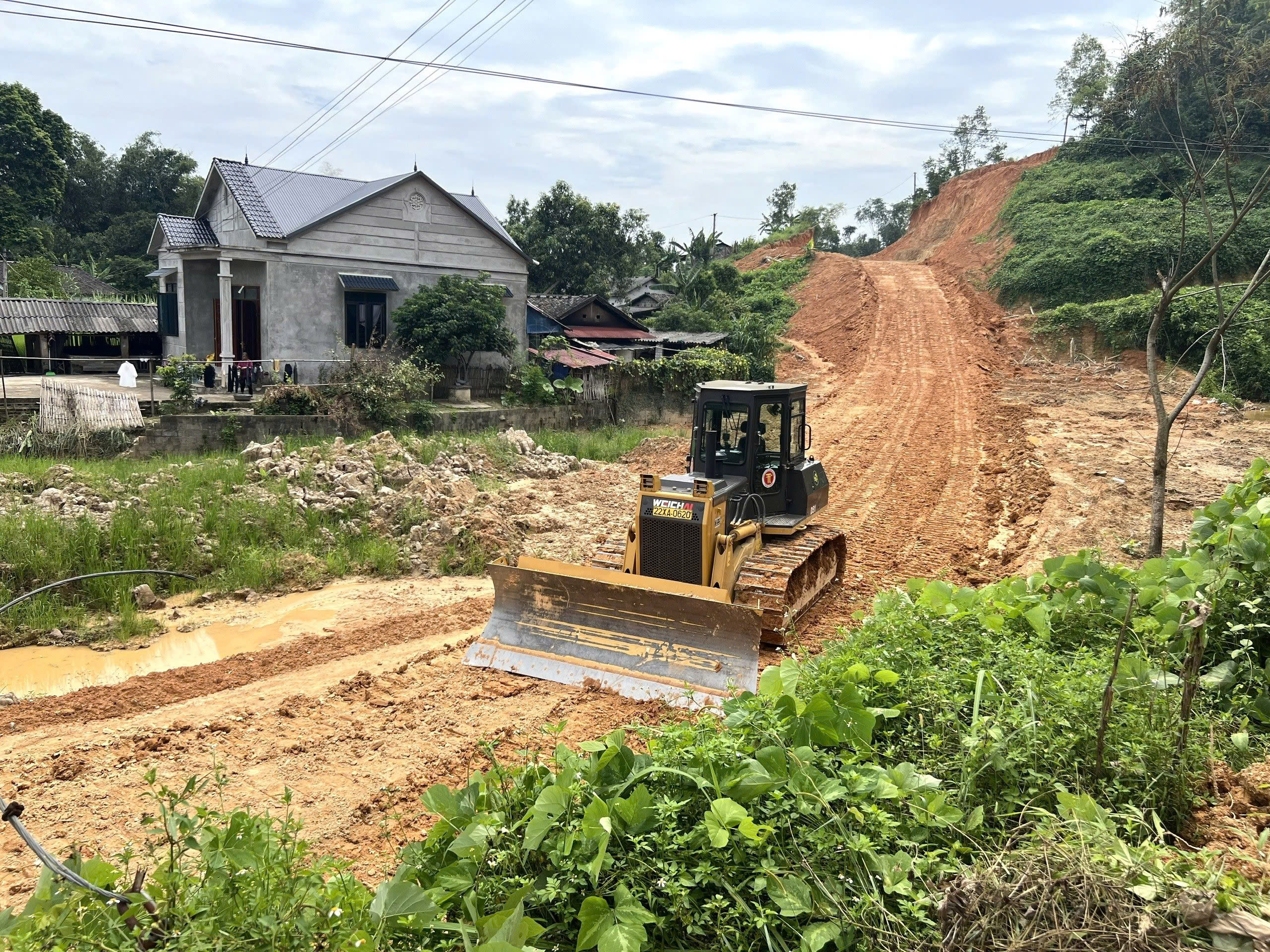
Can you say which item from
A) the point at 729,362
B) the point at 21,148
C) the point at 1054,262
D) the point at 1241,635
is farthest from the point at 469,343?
the point at 21,148

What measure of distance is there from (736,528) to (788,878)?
18.6 ft

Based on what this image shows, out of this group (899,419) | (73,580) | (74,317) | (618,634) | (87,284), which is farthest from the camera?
(87,284)

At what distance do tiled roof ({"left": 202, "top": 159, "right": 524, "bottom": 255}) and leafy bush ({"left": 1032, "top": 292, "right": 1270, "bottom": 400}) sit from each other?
19.2 meters

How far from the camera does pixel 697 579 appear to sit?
8.43 metres

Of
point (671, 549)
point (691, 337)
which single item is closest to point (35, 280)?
point (691, 337)

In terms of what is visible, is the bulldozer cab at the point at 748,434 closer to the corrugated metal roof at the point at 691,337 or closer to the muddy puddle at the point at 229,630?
the muddy puddle at the point at 229,630

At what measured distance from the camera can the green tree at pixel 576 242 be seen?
37.8 meters

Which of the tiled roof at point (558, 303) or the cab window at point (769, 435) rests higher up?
the tiled roof at point (558, 303)

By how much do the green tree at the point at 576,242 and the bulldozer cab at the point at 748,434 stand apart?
29.5 metres

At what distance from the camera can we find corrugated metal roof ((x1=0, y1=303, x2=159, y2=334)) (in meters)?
23.0

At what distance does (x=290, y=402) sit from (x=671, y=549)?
1244 centimetres

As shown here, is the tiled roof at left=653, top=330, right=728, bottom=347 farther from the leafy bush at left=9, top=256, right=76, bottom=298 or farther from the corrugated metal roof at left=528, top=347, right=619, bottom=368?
the leafy bush at left=9, top=256, right=76, bottom=298

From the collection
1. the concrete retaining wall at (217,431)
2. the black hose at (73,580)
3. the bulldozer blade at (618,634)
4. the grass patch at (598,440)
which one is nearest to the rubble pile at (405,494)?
the concrete retaining wall at (217,431)

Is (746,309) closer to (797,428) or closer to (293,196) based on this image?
(293,196)
